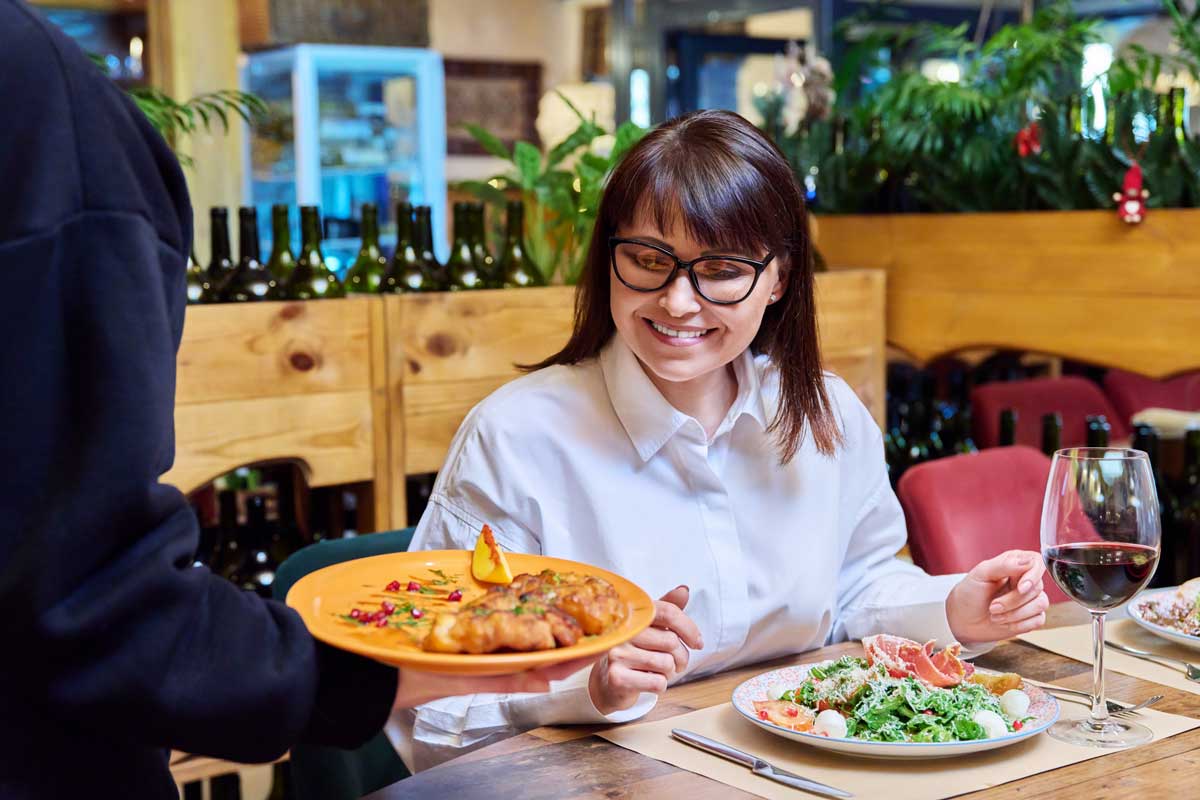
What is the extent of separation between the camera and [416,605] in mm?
1010

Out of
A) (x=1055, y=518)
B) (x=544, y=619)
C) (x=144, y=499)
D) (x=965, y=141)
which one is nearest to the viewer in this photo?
(x=144, y=499)

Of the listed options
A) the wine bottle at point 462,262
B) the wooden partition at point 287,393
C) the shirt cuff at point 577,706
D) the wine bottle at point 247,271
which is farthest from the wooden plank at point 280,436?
the shirt cuff at point 577,706

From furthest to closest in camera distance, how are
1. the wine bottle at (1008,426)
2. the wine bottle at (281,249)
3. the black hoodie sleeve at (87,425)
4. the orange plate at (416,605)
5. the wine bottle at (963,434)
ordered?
the wine bottle at (963,434), the wine bottle at (1008,426), the wine bottle at (281,249), the orange plate at (416,605), the black hoodie sleeve at (87,425)

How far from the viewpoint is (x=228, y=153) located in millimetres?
5484

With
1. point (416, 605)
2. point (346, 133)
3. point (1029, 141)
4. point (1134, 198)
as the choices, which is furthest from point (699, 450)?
point (346, 133)

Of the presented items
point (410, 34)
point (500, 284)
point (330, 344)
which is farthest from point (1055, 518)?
point (410, 34)

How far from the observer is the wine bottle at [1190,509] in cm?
282

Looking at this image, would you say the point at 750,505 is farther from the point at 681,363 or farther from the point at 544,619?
the point at 544,619

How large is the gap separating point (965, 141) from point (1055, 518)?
1.89m

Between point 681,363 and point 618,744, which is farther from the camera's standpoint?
point 681,363

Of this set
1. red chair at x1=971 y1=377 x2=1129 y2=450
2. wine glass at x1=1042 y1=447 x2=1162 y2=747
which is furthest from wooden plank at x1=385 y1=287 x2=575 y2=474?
red chair at x1=971 y1=377 x2=1129 y2=450

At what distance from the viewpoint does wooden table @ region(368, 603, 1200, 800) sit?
105 cm

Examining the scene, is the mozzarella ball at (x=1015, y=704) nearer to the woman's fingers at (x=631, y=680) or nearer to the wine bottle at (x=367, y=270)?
the woman's fingers at (x=631, y=680)

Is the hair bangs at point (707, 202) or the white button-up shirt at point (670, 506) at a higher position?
the hair bangs at point (707, 202)
